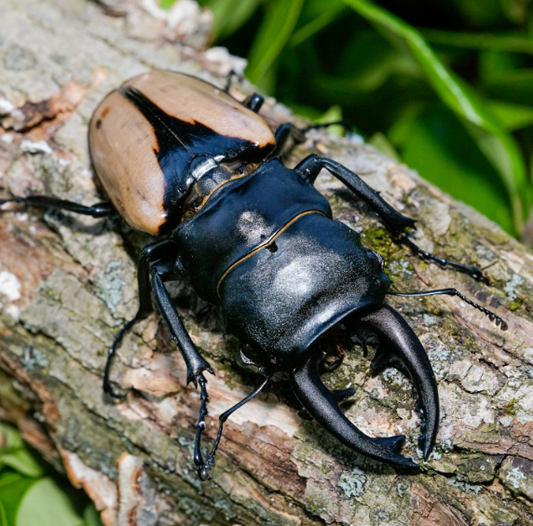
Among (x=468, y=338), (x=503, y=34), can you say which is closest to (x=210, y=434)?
(x=468, y=338)

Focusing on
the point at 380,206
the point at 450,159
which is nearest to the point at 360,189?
the point at 380,206

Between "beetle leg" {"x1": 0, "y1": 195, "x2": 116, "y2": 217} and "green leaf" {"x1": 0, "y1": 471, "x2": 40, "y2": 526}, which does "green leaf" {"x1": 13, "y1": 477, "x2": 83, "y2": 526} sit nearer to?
"green leaf" {"x1": 0, "y1": 471, "x2": 40, "y2": 526}

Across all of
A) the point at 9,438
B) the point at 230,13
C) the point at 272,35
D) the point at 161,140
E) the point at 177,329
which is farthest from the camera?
the point at 230,13

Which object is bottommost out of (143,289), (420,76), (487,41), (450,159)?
(143,289)

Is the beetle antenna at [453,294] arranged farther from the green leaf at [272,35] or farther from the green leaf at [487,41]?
the green leaf at [487,41]

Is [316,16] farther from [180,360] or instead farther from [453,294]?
[180,360]

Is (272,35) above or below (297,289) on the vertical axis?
above

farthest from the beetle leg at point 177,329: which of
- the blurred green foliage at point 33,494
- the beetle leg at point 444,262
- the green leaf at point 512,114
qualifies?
the green leaf at point 512,114
